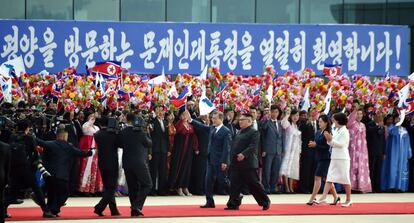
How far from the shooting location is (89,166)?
2455 cm

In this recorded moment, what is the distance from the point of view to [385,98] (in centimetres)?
2683

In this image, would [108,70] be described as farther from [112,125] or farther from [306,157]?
[112,125]

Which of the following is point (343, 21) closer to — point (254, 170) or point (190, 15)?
point (190, 15)

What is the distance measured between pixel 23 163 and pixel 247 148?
14.0 ft

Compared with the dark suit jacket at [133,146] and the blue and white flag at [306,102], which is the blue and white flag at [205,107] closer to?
the dark suit jacket at [133,146]

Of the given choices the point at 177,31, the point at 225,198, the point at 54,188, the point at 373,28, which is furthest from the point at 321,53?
the point at 54,188

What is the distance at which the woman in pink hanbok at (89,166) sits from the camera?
2434 cm

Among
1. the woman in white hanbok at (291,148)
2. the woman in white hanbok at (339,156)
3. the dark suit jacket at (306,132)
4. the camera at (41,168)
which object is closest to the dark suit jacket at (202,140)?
the woman in white hanbok at (291,148)

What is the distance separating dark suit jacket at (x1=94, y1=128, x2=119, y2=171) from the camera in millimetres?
18984

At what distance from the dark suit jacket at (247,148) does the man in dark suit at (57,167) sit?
2.96 metres

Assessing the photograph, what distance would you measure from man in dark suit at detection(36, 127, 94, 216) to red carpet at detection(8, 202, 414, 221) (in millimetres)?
299

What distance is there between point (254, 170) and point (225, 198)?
4.25 meters

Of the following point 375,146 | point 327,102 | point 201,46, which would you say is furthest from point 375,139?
point 201,46

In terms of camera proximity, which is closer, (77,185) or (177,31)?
(77,185)
